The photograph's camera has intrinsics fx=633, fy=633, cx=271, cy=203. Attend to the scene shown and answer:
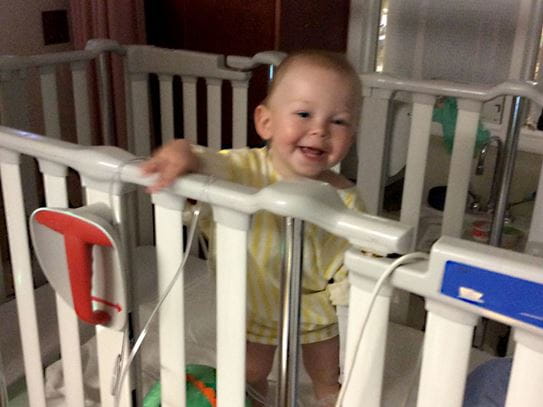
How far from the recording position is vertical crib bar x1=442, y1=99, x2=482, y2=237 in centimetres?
127

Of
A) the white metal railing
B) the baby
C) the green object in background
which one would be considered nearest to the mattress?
the baby

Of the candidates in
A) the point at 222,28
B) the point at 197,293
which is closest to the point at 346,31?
the point at 222,28

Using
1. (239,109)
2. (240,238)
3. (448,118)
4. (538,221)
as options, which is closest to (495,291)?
(240,238)

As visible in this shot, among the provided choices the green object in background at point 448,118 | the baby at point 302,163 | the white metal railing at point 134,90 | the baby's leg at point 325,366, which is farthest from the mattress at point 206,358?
the green object in background at point 448,118

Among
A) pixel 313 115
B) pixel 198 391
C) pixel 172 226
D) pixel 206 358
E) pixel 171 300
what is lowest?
pixel 206 358

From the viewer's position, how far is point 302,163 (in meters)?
0.95

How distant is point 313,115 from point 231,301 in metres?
0.31

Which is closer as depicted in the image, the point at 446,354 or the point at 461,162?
the point at 446,354

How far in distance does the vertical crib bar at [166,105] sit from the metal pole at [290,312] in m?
0.99

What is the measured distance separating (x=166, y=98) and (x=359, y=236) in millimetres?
1124

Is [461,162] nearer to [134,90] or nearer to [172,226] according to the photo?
[172,226]

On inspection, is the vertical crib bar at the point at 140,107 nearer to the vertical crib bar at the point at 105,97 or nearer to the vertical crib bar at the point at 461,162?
the vertical crib bar at the point at 105,97

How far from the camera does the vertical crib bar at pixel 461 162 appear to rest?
1272 mm

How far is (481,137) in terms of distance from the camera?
1.69 meters
